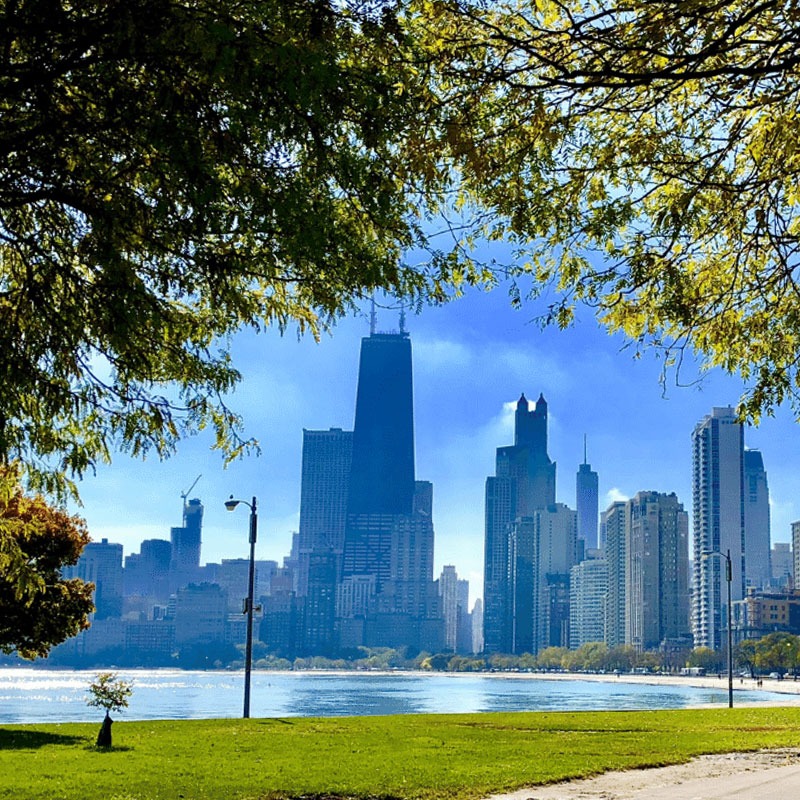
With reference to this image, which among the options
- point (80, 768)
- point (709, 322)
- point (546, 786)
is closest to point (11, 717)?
point (80, 768)

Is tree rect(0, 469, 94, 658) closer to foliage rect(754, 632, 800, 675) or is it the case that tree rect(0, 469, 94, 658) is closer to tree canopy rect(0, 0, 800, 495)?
tree canopy rect(0, 0, 800, 495)

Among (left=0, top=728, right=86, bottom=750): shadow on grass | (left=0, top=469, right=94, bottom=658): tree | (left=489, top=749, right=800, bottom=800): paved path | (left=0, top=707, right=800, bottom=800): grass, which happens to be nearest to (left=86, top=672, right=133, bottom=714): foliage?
(left=0, top=707, right=800, bottom=800): grass

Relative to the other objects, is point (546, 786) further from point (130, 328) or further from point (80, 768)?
point (130, 328)

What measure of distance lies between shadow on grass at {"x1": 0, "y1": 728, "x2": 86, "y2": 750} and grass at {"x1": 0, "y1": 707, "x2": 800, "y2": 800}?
1.2 inches

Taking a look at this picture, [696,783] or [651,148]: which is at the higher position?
[651,148]

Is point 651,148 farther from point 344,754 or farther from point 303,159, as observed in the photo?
point 344,754

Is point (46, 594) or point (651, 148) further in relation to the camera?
point (46, 594)

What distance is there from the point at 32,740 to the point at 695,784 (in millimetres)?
16505

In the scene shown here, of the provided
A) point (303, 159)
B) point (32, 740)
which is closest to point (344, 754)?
point (32, 740)

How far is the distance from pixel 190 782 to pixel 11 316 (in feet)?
31.5

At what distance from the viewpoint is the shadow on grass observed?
2457cm

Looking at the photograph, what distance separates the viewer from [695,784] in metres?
16.2

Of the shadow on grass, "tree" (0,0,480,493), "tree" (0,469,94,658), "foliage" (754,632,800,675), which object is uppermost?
"tree" (0,0,480,493)

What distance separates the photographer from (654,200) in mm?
12109
